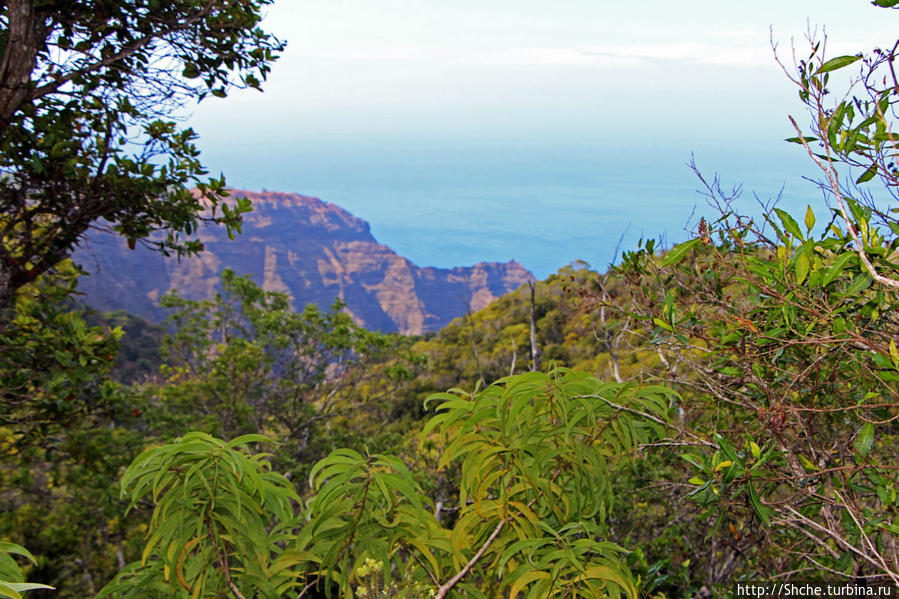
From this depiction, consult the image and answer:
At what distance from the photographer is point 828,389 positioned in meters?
2.38

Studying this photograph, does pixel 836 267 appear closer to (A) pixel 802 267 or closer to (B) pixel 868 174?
(A) pixel 802 267

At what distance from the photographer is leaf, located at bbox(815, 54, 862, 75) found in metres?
1.85

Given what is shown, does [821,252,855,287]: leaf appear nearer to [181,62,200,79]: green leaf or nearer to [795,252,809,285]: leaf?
[795,252,809,285]: leaf

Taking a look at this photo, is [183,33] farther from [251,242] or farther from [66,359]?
[251,242]

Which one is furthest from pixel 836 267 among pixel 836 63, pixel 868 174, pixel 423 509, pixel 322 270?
pixel 322 270

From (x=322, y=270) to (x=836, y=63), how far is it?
132m

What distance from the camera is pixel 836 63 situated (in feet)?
6.18

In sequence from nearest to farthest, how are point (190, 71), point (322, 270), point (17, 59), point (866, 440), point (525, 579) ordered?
point (525, 579)
point (866, 440)
point (17, 59)
point (190, 71)
point (322, 270)

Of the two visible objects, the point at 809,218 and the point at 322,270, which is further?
the point at 322,270

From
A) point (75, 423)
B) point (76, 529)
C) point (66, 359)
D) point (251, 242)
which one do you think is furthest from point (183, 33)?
point (251, 242)

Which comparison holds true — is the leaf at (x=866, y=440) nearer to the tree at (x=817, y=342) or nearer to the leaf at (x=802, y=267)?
the tree at (x=817, y=342)

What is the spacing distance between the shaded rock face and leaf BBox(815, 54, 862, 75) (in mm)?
99675

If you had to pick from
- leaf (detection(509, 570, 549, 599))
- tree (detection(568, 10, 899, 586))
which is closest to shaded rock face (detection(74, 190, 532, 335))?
tree (detection(568, 10, 899, 586))

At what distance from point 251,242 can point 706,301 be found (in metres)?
132
